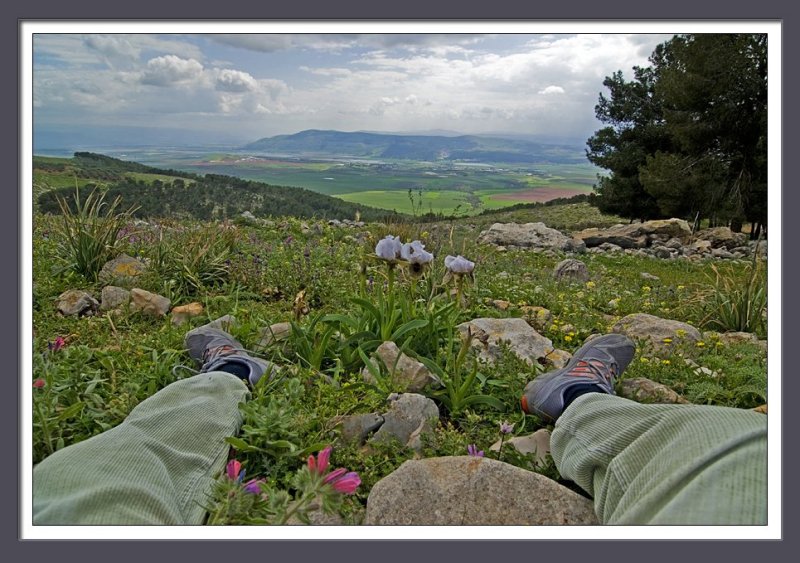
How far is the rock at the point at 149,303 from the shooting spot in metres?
3.72

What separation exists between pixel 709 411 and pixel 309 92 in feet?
7.40

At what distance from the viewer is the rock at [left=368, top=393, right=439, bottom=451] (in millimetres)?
2439

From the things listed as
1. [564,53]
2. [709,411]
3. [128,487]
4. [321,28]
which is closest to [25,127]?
[321,28]

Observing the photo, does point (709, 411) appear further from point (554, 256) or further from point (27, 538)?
point (554, 256)

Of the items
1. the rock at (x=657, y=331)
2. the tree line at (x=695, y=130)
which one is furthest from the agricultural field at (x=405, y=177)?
the rock at (x=657, y=331)

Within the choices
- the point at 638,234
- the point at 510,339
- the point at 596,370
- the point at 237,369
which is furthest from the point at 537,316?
the point at 638,234

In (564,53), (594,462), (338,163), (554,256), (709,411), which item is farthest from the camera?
(554,256)

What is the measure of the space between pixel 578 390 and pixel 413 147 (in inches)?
57.6

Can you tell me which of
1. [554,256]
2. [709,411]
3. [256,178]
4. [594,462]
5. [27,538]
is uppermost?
[256,178]

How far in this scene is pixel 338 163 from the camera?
3328mm

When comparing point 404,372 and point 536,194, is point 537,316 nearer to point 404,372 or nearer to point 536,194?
point 536,194

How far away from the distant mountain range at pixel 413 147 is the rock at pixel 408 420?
4.33 ft

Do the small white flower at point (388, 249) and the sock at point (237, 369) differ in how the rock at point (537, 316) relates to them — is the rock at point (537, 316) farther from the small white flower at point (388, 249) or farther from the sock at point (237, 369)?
the sock at point (237, 369)

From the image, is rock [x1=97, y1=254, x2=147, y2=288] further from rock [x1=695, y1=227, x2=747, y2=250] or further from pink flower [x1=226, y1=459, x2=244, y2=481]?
rock [x1=695, y1=227, x2=747, y2=250]
